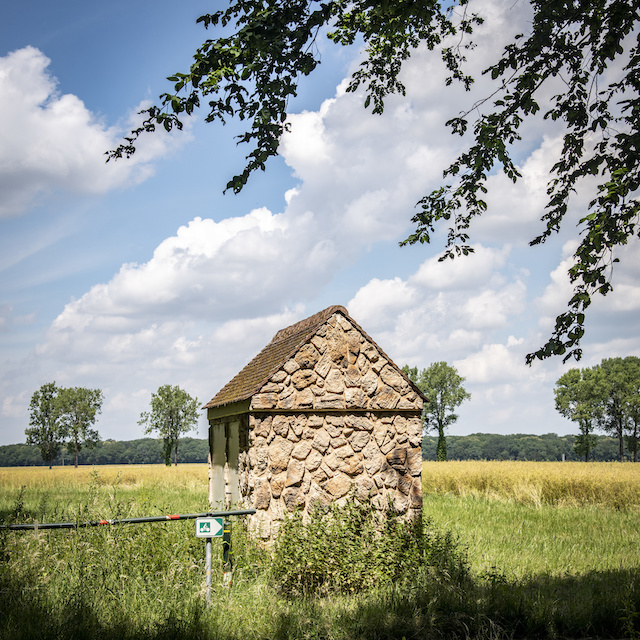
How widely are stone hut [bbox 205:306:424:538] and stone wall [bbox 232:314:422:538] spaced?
16mm

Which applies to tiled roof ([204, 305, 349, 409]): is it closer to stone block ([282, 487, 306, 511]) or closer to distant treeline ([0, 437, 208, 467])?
stone block ([282, 487, 306, 511])

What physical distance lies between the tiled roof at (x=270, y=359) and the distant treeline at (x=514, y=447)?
94.7 m

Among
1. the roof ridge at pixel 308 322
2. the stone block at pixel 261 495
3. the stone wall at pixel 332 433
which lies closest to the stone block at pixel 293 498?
the stone wall at pixel 332 433

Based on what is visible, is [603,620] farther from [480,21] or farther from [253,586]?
[480,21]

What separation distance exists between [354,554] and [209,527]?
7.95ft

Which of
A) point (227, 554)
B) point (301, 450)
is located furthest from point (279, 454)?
point (227, 554)

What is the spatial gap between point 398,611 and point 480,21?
1064 cm

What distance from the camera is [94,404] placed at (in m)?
70.4

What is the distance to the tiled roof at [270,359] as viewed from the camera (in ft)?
30.6

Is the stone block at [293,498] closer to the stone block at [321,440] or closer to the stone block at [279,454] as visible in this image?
the stone block at [279,454]

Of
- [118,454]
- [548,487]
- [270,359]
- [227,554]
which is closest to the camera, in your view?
[227,554]

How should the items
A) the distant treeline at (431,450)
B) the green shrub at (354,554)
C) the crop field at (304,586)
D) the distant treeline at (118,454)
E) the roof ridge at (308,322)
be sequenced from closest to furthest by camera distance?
the crop field at (304,586)
the green shrub at (354,554)
the roof ridge at (308,322)
the distant treeline at (118,454)
the distant treeline at (431,450)

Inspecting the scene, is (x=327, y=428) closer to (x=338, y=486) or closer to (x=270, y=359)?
(x=338, y=486)

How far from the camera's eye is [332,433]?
30.6 feet
